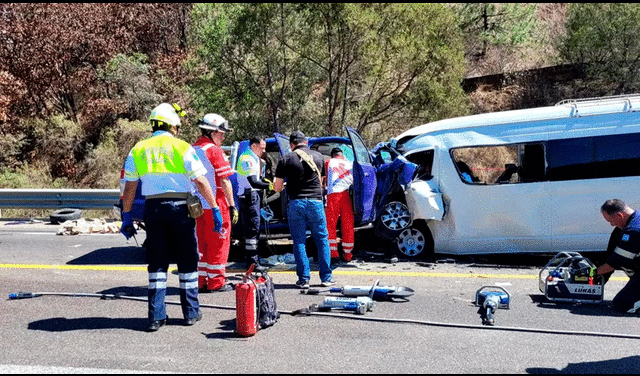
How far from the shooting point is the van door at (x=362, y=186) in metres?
8.91

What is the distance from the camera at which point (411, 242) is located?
31.1ft

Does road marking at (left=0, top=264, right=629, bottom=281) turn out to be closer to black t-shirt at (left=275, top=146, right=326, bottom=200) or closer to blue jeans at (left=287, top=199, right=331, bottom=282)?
blue jeans at (left=287, top=199, right=331, bottom=282)

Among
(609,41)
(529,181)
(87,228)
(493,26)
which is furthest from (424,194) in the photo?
(493,26)

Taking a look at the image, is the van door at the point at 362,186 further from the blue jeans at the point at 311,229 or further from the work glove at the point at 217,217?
the work glove at the point at 217,217

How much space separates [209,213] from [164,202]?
1.30 metres

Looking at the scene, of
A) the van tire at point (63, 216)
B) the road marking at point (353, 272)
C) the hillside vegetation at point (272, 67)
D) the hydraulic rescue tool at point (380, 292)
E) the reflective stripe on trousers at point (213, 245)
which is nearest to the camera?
the hydraulic rescue tool at point (380, 292)

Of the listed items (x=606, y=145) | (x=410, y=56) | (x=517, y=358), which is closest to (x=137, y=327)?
(x=517, y=358)

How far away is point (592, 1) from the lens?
73.1 ft

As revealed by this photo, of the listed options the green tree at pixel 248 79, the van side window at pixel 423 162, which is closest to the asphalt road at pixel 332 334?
the van side window at pixel 423 162

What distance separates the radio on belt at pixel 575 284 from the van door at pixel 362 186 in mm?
2779

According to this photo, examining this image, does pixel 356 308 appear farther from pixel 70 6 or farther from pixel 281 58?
pixel 70 6

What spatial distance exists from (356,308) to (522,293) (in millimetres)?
2105

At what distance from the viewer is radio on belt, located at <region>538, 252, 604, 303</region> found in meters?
6.77

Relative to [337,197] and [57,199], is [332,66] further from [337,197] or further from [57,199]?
[337,197]
